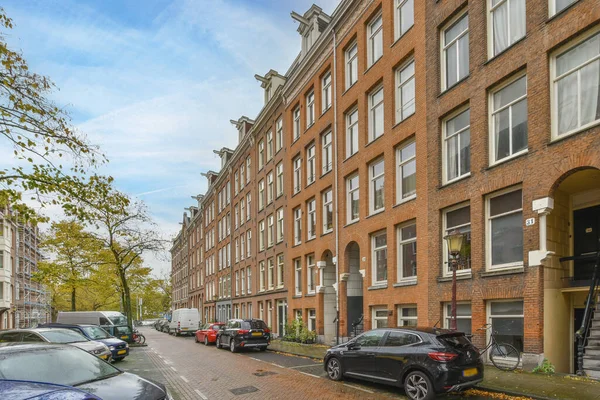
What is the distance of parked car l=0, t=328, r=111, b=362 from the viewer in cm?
1364

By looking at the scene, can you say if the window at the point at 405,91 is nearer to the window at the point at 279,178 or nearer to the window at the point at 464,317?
the window at the point at 464,317

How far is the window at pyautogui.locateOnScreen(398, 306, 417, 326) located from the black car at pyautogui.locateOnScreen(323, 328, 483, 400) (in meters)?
6.13

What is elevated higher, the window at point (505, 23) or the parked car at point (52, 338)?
the window at point (505, 23)

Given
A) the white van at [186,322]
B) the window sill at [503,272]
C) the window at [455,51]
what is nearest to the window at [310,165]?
the window at [455,51]

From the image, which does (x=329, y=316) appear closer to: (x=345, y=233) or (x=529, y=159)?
(x=345, y=233)

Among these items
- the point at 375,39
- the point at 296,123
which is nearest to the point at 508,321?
the point at 375,39

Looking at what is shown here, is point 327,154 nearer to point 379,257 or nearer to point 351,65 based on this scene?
point 351,65

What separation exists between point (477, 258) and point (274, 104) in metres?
21.0

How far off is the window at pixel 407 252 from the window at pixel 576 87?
21.8 feet

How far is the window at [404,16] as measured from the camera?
58.0 feet

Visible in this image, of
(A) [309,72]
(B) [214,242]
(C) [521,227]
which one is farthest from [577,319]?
(B) [214,242]

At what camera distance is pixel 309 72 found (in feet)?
84.6

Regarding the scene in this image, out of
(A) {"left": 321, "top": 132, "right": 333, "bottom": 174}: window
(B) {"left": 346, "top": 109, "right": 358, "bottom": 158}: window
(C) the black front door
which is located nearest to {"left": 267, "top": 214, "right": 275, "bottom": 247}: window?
(A) {"left": 321, "top": 132, "right": 333, "bottom": 174}: window

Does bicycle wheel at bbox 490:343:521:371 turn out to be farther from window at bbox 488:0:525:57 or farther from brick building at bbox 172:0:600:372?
window at bbox 488:0:525:57
